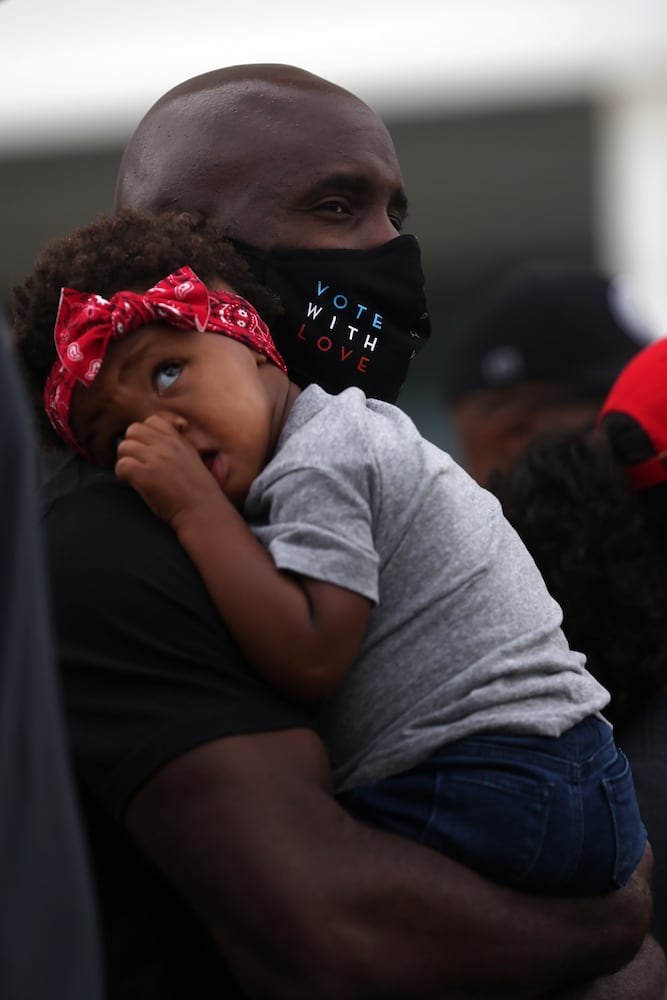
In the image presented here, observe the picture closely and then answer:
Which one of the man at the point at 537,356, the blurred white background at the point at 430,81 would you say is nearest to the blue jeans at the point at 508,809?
the man at the point at 537,356

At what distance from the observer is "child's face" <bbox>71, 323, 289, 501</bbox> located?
7.11 ft

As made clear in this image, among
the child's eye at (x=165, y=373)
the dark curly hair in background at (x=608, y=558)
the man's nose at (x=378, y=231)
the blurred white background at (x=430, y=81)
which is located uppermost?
the man's nose at (x=378, y=231)

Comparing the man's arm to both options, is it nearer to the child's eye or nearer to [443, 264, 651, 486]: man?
the child's eye

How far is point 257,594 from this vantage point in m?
1.97

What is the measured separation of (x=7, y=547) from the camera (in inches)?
61.9

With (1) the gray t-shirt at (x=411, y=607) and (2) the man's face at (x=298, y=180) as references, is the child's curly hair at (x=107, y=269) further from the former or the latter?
(1) the gray t-shirt at (x=411, y=607)

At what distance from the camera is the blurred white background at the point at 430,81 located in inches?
533

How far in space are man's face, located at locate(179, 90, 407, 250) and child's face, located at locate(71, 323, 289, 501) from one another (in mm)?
384

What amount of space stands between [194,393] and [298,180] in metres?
0.55

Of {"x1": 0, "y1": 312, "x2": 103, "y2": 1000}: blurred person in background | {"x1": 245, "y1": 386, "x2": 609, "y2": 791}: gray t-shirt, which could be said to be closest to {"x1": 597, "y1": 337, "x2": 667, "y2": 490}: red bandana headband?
{"x1": 245, "y1": 386, "x2": 609, "y2": 791}: gray t-shirt

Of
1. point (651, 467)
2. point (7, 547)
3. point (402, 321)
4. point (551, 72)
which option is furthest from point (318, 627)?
point (551, 72)

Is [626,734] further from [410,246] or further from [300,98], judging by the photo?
[300,98]

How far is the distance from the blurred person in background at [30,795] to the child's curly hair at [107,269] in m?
0.62

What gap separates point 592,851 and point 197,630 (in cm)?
65
